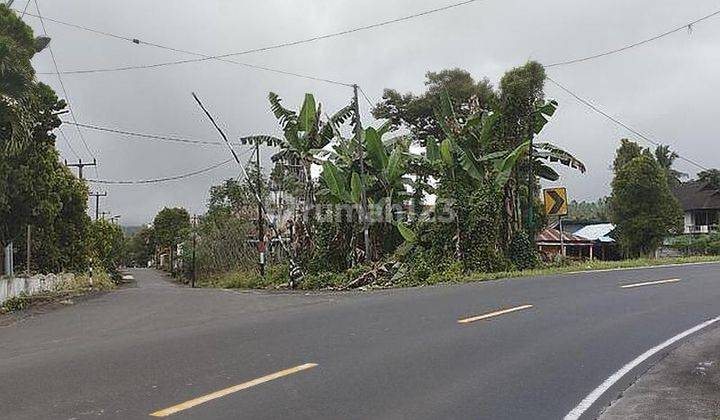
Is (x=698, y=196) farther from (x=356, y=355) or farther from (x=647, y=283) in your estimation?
(x=356, y=355)

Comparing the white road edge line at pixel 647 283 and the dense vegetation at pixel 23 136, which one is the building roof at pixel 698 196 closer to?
the white road edge line at pixel 647 283

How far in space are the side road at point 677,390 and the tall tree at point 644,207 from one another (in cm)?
3082

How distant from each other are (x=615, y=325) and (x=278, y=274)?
2116 cm

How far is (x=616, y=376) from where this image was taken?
27.8 feet

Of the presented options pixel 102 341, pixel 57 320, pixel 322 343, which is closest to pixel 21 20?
pixel 57 320

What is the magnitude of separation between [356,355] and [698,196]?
59005 millimetres

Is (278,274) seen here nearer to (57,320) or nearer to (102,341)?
(57,320)

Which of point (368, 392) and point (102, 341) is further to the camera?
point (102, 341)

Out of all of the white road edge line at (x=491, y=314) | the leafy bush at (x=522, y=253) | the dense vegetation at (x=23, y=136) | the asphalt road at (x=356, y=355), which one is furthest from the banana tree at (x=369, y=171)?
the white road edge line at (x=491, y=314)

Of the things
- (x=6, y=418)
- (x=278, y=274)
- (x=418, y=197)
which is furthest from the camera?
(x=278, y=274)

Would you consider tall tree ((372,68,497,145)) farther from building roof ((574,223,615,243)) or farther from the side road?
the side road

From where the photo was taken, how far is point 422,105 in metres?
42.2

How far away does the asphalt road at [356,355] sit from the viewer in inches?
281

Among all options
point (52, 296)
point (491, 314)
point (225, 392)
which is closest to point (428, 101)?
point (52, 296)
